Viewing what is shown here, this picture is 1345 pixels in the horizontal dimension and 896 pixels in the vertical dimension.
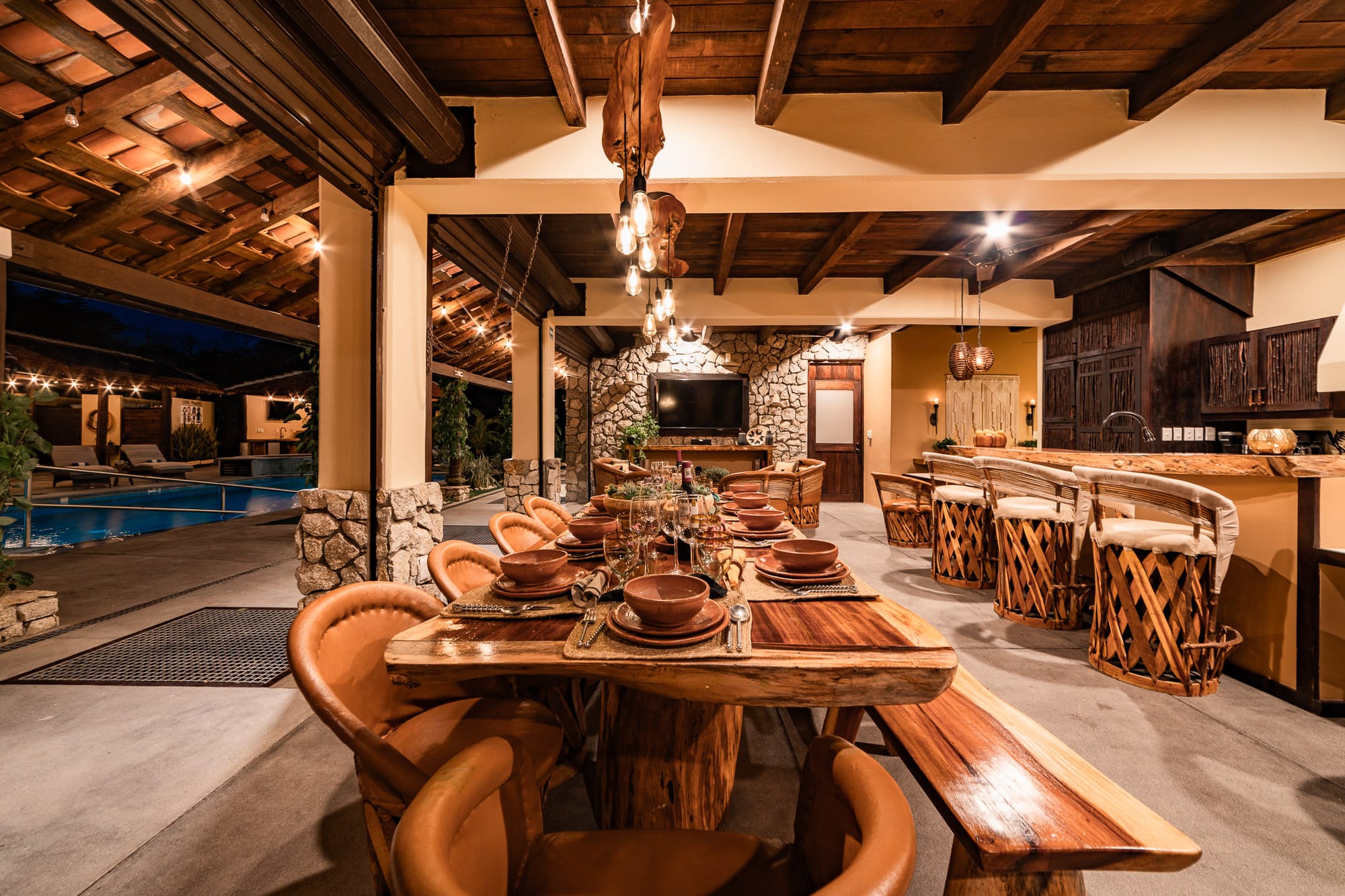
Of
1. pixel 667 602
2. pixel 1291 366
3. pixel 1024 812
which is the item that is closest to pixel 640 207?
pixel 667 602

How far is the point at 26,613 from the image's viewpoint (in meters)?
2.89

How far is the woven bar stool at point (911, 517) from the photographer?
5.19m

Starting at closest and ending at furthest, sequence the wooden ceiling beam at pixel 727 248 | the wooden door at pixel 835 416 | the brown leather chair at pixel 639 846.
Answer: the brown leather chair at pixel 639 846 → the wooden ceiling beam at pixel 727 248 → the wooden door at pixel 835 416

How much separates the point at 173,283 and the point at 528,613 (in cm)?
591

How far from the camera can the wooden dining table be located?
0.98 metres

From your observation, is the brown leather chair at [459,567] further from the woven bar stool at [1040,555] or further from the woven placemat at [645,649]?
the woven bar stool at [1040,555]

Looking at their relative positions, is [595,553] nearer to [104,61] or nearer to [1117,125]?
[1117,125]

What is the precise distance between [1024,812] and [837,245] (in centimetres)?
438

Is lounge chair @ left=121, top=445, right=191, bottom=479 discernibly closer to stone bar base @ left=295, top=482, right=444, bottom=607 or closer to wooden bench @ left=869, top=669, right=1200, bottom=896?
stone bar base @ left=295, top=482, right=444, bottom=607

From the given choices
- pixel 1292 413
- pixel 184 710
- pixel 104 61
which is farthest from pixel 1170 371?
pixel 104 61

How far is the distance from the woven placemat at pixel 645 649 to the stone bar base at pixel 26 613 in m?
3.87

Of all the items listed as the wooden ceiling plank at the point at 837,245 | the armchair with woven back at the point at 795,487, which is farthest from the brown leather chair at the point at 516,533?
the armchair with woven back at the point at 795,487

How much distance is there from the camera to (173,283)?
480 cm

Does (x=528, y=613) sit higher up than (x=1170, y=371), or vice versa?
(x=1170, y=371)
